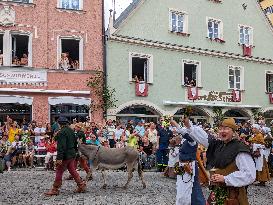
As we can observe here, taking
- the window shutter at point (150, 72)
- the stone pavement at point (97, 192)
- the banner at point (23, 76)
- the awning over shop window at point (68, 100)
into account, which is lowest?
the stone pavement at point (97, 192)

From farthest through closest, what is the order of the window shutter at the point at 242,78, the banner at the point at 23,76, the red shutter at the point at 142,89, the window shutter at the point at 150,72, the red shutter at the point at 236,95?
Answer: 1. the window shutter at the point at 242,78
2. the red shutter at the point at 236,95
3. the window shutter at the point at 150,72
4. the red shutter at the point at 142,89
5. the banner at the point at 23,76

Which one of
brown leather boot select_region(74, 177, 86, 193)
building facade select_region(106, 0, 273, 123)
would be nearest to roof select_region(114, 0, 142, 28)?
building facade select_region(106, 0, 273, 123)

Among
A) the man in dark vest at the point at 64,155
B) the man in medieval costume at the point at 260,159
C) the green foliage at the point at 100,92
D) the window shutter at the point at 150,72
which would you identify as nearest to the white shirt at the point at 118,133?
the green foliage at the point at 100,92

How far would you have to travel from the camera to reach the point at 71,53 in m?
22.3

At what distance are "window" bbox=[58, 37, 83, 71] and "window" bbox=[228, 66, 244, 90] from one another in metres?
10.5

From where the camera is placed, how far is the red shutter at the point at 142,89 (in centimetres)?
2333

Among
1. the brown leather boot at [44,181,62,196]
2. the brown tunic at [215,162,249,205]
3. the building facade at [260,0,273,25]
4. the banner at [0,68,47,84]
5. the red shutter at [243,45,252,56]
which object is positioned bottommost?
the brown leather boot at [44,181,62,196]

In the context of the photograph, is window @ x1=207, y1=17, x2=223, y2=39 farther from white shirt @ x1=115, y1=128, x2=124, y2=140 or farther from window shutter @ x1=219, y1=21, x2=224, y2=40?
white shirt @ x1=115, y1=128, x2=124, y2=140

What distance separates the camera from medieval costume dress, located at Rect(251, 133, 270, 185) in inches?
543

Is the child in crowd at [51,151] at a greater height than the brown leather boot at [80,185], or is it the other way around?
the child in crowd at [51,151]

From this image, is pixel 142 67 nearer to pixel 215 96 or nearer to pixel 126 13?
pixel 126 13

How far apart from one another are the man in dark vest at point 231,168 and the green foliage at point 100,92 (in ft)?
54.8

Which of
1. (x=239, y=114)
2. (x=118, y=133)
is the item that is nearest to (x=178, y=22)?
(x=239, y=114)

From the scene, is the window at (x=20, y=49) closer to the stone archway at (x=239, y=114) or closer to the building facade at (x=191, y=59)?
the building facade at (x=191, y=59)
